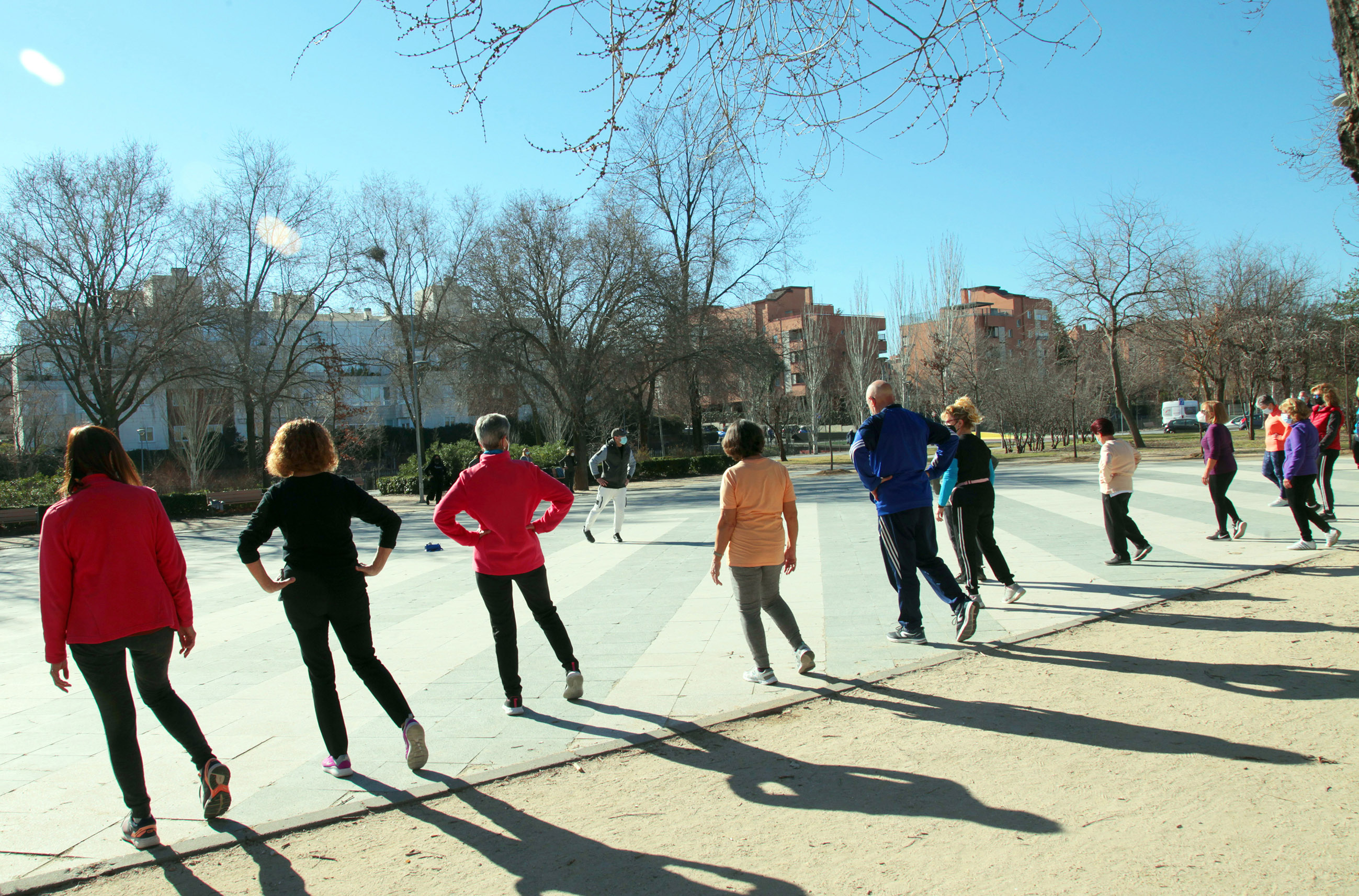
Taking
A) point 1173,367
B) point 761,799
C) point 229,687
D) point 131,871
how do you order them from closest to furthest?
1. point 131,871
2. point 761,799
3. point 229,687
4. point 1173,367

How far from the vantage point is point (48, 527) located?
3281 millimetres

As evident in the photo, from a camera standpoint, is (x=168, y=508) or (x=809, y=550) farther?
(x=168, y=508)

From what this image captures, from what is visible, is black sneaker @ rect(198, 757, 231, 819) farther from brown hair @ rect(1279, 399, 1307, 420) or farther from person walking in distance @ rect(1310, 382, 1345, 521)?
person walking in distance @ rect(1310, 382, 1345, 521)

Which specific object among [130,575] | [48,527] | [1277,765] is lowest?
[1277,765]

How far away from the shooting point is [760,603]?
500cm

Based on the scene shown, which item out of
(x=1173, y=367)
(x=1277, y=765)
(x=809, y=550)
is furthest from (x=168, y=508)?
(x=1173, y=367)

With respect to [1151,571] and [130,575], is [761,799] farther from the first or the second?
[1151,571]

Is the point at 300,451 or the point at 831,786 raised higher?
the point at 300,451

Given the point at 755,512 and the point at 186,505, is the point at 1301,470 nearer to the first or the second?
the point at 755,512

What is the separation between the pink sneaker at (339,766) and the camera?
12.9 ft

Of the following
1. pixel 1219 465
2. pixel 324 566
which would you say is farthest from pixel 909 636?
pixel 1219 465

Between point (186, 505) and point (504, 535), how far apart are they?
73.7 feet

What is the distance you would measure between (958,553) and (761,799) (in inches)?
162

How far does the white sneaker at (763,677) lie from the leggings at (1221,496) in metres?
7.07
